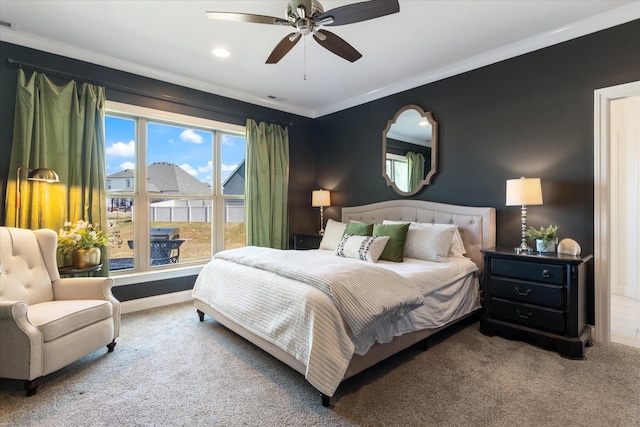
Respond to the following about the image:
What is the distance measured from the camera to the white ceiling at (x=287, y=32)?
2.54m

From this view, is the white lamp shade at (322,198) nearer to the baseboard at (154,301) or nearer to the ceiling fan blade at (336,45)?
the baseboard at (154,301)

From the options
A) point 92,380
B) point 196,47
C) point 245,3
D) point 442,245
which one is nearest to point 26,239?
point 92,380

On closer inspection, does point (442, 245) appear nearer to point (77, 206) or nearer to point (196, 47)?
point (196, 47)

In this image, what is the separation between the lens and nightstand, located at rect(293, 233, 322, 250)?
4461 millimetres

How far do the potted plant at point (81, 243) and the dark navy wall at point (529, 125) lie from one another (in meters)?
3.41

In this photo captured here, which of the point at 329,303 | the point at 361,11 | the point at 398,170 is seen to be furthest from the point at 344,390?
the point at 398,170

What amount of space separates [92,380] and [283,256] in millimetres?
1580

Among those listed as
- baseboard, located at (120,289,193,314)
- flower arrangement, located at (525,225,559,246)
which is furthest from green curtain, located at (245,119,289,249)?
flower arrangement, located at (525,225,559,246)

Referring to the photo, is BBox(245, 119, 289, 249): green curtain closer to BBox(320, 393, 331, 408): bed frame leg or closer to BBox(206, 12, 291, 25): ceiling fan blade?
BBox(206, 12, 291, 25): ceiling fan blade

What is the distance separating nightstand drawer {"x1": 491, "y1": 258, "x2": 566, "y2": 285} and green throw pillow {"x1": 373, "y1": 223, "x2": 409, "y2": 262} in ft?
2.71

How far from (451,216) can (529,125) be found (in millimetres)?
1175

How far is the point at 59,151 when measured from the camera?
3.08m

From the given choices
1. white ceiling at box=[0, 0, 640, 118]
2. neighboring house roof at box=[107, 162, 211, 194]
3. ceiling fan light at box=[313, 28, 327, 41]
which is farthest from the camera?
neighboring house roof at box=[107, 162, 211, 194]

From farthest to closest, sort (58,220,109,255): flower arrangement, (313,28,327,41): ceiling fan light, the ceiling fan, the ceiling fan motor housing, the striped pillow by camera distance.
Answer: the striped pillow
(58,220,109,255): flower arrangement
(313,28,327,41): ceiling fan light
the ceiling fan motor housing
the ceiling fan
